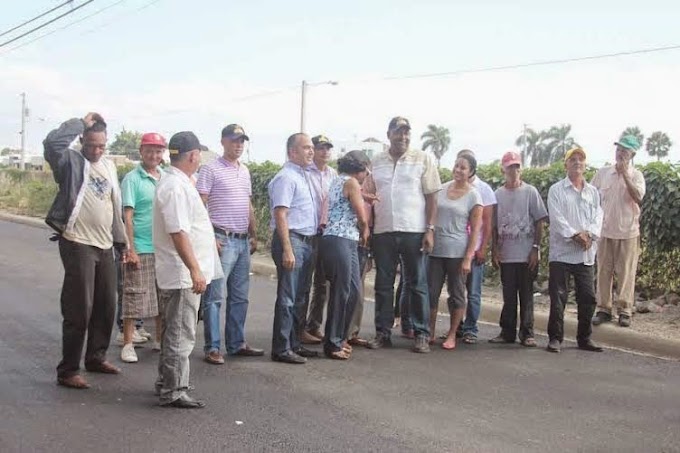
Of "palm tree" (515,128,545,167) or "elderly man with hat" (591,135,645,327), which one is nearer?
"elderly man with hat" (591,135,645,327)

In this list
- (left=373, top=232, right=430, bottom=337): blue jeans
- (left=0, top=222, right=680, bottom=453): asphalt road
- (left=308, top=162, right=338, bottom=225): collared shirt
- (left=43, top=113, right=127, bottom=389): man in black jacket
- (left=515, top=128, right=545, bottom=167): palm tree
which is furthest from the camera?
(left=515, top=128, right=545, bottom=167): palm tree

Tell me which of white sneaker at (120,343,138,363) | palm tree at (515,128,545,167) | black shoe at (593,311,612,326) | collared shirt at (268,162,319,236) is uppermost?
palm tree at (515,128,545,167)

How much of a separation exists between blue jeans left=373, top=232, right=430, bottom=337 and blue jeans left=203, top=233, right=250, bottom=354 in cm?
123

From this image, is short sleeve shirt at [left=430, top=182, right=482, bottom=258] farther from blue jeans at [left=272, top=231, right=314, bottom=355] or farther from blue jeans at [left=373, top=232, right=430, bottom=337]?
blue jeans at [left=272, top=231, right=314, bottom=355]

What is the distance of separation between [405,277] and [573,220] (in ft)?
5.19

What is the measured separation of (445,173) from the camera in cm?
1163

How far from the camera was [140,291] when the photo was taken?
20.4ft

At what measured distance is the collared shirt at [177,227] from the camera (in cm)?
469

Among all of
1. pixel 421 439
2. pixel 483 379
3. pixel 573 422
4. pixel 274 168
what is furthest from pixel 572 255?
pixel 274 168

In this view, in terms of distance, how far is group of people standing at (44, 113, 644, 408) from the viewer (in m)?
4.91

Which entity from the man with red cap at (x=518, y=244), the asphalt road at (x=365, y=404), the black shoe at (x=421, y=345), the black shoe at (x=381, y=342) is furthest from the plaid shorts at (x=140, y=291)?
the man with red cap at (x=518, y=244)

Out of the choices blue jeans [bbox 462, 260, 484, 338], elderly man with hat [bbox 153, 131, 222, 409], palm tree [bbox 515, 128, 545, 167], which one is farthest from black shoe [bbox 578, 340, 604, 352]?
palm tree [bbox 515, 128, 545, 167]

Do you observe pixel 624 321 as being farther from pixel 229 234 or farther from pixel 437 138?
pixel 437 138

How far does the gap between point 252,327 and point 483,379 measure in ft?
8.83
